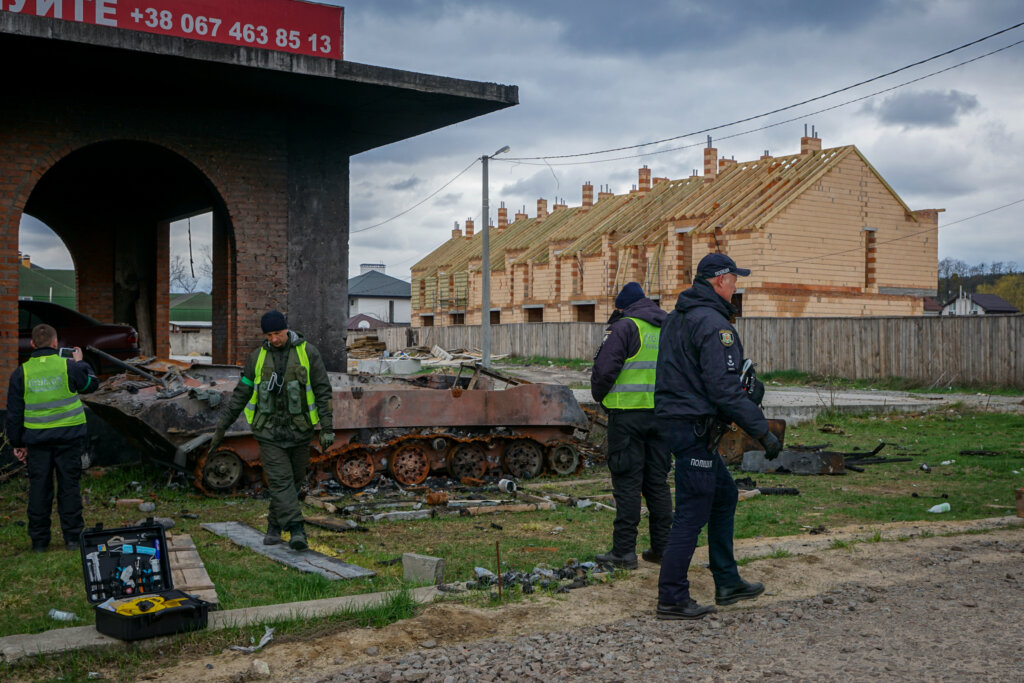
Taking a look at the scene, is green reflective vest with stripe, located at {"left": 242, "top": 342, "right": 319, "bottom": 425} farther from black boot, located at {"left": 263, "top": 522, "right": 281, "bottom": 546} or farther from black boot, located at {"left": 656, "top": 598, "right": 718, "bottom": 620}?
black boot, located at {"left": 656, "top": 598, "right": 718, "bottom": 620}

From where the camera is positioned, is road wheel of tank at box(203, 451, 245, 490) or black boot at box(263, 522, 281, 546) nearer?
black boot at box(263, 522, 281, 546)

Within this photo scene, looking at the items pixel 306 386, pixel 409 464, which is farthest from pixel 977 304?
pixel 306 386

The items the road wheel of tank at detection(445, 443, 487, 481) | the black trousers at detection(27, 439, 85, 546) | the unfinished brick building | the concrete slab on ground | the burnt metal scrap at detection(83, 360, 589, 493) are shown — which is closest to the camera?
the concrete slab on ground

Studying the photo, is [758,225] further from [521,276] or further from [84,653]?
[84,653]

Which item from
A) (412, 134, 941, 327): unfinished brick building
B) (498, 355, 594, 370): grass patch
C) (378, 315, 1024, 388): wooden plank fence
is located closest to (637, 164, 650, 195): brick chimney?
(412, 134, 941, 327): unfinished brick building

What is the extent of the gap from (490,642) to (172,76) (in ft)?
32.6

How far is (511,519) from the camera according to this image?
9797mm

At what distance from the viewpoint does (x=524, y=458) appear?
13.0 m

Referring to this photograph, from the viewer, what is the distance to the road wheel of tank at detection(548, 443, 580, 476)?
13141 millimetres

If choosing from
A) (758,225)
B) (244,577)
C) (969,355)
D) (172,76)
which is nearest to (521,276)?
(758,225)

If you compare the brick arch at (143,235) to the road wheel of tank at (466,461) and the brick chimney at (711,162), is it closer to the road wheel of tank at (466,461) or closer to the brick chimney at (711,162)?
the road wheel of tank at (466,461)

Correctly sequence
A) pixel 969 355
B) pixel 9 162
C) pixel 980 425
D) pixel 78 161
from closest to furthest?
pixel 9 162 < pixel 78 161 < pixel 980 425 < pixel 969 355

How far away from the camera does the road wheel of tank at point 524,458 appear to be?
12.9 meters

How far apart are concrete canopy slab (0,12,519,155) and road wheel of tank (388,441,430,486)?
4896 millimetres
